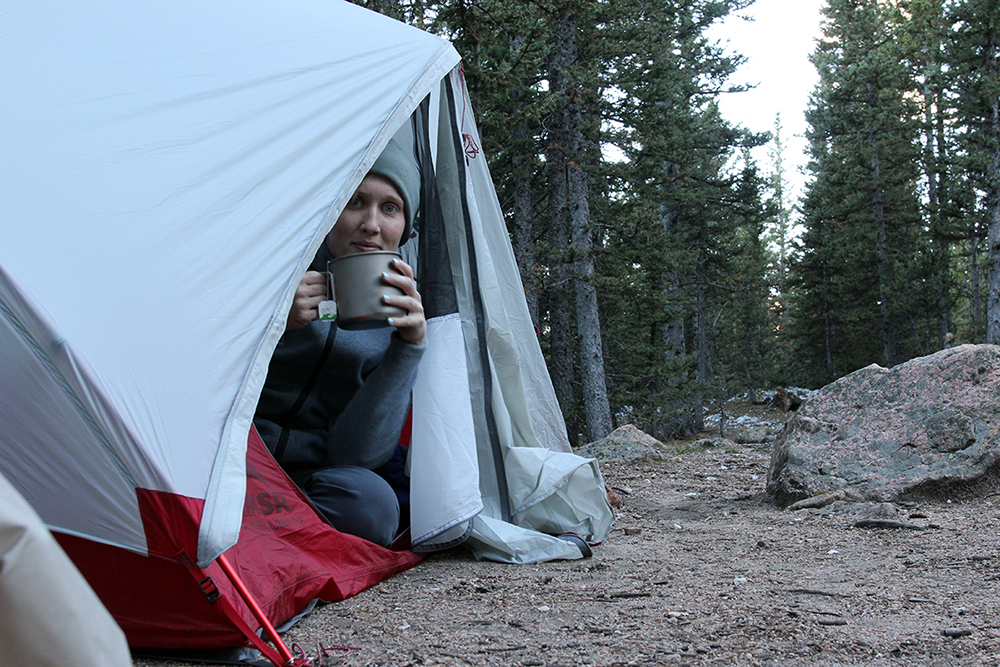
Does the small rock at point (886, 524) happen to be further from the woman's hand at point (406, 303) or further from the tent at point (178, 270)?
the woman's hand at point (406, 303)

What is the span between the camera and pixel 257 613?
1.87m

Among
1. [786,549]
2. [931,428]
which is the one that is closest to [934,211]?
[931,428]

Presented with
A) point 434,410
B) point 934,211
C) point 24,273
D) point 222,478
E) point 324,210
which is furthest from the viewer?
point 934,211

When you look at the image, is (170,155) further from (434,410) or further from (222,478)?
(434,410)

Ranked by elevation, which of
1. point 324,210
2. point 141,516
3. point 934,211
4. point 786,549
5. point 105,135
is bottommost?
point 786,549

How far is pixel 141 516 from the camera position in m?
1.83

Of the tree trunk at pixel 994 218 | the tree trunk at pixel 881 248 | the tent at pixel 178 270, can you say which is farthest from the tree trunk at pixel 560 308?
the tree trunk at pixel 881 248

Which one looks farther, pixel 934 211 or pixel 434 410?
pixel 934 211

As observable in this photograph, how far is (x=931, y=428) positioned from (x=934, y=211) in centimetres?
2052

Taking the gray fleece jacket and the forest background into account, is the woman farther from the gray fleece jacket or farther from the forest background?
the forest background

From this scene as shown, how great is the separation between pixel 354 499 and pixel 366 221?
1.06 meters

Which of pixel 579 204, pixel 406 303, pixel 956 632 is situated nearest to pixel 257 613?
pixel 406 303

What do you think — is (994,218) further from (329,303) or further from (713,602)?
(329,303)

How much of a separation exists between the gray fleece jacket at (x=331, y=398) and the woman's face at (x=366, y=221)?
0.36m
